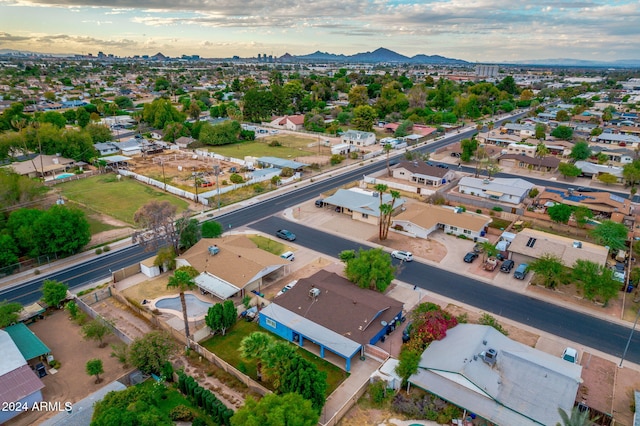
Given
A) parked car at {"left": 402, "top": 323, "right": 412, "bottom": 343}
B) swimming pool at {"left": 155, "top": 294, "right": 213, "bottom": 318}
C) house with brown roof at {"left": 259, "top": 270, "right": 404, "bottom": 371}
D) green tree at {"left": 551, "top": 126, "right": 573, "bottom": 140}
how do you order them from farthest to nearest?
green tree at {"left": 551, "top": 126, "right": 573, "bottom": 140} < swimming pool at {"left": 155, "top": 294, "right": 213, "bottom": 318} < parked car at {"left": 402, "top": 323, "right": 412, "bottom": 343} < house with brown roof at {"left": 259, "top": 270, "right": 404, "bottom": 371}

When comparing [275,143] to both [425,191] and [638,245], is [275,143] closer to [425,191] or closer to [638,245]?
[425,191]

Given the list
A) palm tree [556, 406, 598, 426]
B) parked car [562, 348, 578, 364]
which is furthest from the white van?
palm tree [556, 406, 598, 426]

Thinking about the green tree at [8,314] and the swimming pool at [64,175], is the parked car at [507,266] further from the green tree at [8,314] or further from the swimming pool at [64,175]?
the swimming pool at [64,175]

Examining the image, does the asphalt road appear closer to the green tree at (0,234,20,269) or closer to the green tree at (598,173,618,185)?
the green tree at (0,234,20,269)

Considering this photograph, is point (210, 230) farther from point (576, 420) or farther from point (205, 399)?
point (576, 420)

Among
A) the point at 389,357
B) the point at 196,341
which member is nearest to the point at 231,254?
the point at 196,341

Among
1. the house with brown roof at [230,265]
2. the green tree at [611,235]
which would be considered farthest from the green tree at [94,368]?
the green tree at [611,235]
